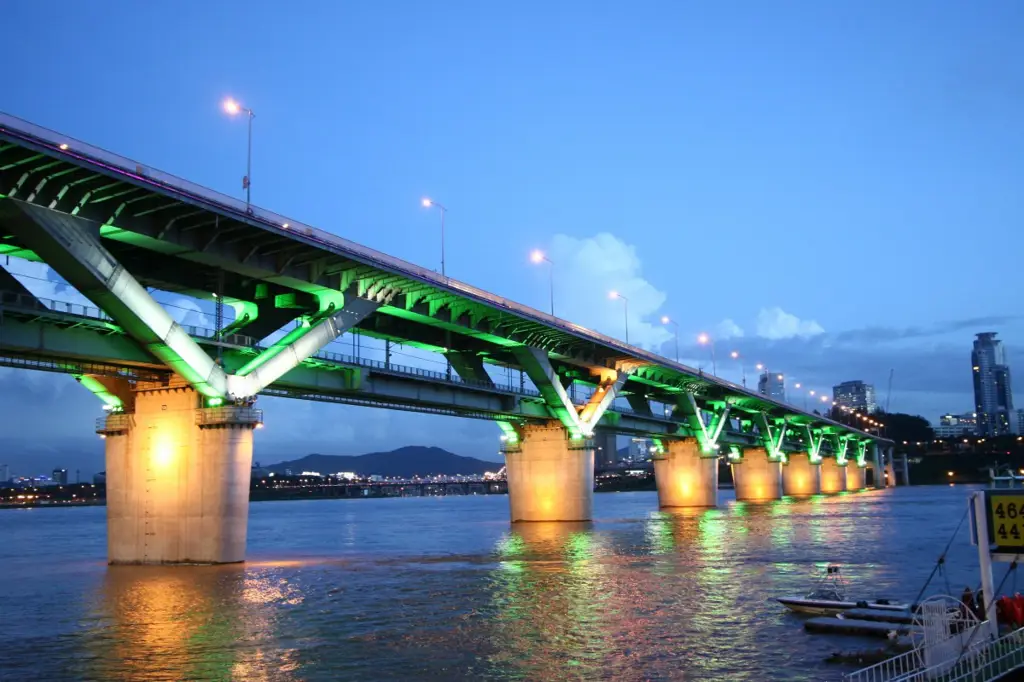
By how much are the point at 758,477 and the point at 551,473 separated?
93.0 meters

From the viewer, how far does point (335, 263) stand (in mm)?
51875

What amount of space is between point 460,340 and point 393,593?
41.6 meters

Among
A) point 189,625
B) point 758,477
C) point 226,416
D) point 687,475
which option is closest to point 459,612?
point 189,625

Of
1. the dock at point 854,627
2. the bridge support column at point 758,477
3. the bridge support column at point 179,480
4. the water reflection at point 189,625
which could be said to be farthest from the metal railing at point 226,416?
the bridge support column at point 758,477

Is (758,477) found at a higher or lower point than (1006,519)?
lower

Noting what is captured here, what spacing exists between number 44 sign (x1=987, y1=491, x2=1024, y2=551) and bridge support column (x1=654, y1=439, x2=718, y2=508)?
354 feet

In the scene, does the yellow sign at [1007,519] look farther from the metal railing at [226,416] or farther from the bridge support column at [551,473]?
the bridge support column at [551,473]

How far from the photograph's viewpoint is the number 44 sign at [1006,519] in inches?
787

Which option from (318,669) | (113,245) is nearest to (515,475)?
(113,245)

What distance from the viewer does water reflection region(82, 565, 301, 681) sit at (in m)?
22.9

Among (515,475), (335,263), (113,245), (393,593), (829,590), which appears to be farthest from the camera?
(515,475)

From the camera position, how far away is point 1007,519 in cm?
2020

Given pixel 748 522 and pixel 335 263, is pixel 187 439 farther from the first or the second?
pixel 748 522

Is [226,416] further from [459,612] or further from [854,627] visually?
[854,627]
